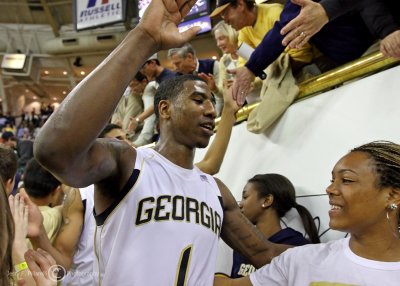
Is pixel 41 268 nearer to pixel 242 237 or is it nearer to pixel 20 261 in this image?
pixel 20 261

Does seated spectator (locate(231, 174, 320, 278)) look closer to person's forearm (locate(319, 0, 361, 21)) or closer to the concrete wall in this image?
the concrete wall

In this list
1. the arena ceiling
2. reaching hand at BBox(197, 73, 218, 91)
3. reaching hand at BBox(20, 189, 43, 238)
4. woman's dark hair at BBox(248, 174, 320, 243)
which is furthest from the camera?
the arena ceiling

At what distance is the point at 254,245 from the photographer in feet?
7.10

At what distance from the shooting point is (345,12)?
2518 millimetres

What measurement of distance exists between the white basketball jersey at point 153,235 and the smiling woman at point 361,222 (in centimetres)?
44

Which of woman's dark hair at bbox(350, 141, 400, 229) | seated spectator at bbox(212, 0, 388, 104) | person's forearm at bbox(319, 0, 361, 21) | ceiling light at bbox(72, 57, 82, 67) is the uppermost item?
person's forearm at bbox(319, 0, 361, 21)

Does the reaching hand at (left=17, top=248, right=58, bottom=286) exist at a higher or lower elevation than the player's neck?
lower

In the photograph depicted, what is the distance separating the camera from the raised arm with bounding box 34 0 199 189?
1170 mm

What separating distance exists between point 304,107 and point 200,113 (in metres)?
1.24

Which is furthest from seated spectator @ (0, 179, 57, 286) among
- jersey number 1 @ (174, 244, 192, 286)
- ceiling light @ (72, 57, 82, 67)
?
ceiling light @ (72, 57, 82, 67)

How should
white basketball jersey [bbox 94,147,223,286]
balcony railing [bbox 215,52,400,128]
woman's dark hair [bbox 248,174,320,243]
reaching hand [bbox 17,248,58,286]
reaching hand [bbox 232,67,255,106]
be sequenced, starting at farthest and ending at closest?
reaching hand [bbox 232,67,255,106] → woman's dark hair [bbox 248,174,320,243] → balcony railing [bbox 215,52,400,128] → white basketball jersey [bbox 94,147,223,286] → reaching hand [bbox 17,248,58,286]

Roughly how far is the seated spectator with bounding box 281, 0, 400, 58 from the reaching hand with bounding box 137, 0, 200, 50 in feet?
3.49

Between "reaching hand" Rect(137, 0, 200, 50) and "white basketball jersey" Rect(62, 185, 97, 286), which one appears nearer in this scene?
"reaching hand" Rect(137, 0, 200, 50)

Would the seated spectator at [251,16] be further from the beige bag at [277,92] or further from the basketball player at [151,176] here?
the basketball player at [151,176]
